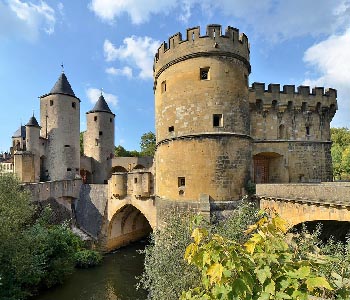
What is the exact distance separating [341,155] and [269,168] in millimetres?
24152

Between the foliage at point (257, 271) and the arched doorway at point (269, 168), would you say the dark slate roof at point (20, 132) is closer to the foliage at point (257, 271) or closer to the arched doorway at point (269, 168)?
the arched doorway at point (269, 168)

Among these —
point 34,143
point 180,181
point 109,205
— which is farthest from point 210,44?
point 34,143

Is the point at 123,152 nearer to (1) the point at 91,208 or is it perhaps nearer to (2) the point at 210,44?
(1) the point at 91,208

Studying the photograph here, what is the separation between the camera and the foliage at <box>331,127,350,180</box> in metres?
30.9

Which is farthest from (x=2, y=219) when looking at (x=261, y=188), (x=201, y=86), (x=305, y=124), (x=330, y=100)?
(x=330, y=100)

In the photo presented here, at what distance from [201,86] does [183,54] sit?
2.10 m

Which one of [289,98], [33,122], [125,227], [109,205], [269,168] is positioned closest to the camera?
[289,98]

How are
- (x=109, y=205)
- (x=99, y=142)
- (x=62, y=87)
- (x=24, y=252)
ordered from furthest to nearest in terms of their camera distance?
(x=99, y=142)
(x=62, y=87)
(x=109, y=205)
(x=24, y=252)

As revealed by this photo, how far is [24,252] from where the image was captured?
40.4 feet

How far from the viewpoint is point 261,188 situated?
12.5 metres

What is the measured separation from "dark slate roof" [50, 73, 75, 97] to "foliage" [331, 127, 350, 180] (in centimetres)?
2989

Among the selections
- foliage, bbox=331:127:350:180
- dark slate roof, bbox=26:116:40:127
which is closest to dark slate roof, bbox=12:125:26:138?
dark slate roof, bbox=26:116:40:127

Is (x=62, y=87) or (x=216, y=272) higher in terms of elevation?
(x=62, y=87)

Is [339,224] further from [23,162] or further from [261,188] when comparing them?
[23,162]
